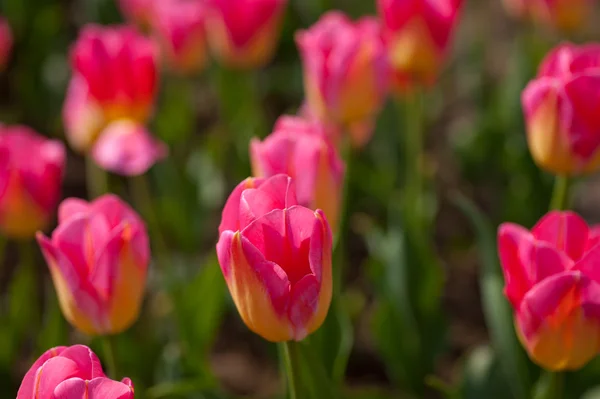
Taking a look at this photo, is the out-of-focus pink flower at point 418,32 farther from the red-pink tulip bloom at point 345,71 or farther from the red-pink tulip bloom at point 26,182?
the red-pink tulip bloom at point 26,182

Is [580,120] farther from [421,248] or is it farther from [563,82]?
[421,248]

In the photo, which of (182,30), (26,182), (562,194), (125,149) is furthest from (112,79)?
(562,194)

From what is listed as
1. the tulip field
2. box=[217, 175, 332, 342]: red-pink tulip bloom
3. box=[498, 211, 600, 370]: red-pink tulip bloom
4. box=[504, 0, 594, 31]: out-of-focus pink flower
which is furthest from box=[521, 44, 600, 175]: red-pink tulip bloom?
box=[504, 0, 594, 31]: out-of-focus pink flower

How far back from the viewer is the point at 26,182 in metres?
1.01

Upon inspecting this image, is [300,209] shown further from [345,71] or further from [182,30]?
[182,30]

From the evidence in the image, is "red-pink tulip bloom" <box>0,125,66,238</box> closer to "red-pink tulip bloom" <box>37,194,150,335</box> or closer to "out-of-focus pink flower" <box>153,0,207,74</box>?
"red-pink tulip bloom" <box>37,194,150,335</box>

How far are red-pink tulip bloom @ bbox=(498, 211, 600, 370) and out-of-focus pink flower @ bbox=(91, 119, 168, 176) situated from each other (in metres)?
0.56

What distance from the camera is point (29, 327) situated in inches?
52.5

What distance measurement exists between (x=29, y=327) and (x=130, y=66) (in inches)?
17.7

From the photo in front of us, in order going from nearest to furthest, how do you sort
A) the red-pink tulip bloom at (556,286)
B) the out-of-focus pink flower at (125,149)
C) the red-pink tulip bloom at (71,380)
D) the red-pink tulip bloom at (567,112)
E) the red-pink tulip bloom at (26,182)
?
the red-pink tulip bloom at (71,380)
the red-pink tulip bloom at (556,286)
the red-pink tulip bloom at (567,112)
the red-pink tulip bloom at (26,182)
the out-of-focus pink flower at (125,149)

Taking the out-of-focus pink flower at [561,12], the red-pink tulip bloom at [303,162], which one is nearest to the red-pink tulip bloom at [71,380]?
the red-pink tulip bloom at [303,162]

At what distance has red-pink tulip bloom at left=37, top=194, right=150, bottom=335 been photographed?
2.52 ft

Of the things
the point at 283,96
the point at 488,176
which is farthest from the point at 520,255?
the point at 283,96

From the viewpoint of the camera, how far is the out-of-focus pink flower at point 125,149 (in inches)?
44.5
